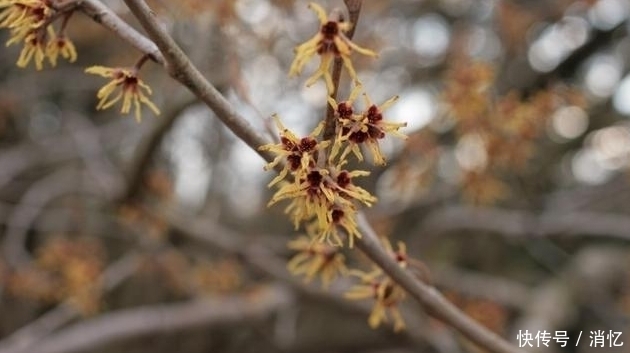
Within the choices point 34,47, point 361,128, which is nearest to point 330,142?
point 361,128

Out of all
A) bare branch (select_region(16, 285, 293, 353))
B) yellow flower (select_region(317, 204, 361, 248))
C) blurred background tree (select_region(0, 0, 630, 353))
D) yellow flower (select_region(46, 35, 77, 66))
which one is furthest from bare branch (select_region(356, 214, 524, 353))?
bare branch (select_region(16, 285, 293, 353))

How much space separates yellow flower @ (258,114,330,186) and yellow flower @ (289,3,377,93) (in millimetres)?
72

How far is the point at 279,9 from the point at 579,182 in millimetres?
2674

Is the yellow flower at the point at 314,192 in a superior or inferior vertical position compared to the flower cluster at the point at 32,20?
inferior

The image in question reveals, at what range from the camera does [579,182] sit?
4980mm

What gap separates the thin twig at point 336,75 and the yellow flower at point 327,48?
0.07 feet

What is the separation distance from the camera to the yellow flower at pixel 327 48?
3.00ft

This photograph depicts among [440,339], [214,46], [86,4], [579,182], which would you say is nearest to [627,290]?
[579,182]

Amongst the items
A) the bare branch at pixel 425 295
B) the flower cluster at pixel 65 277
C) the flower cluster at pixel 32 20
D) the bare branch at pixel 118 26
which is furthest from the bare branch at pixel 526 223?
the flower cluster at pixel 32 20

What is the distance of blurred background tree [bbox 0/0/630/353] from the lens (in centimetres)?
290

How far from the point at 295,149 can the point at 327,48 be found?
0.14 metres

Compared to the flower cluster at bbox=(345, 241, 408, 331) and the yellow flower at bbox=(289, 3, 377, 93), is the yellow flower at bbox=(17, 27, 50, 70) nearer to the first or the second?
the yellow flower at bbox=(289, 3, 377, 93)

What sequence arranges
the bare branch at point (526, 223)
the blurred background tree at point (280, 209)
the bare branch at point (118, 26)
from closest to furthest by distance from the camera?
the bare branch at point (118, 26)
the blurred background tree at point (280, 209)
the bare branch at point (526, 223)

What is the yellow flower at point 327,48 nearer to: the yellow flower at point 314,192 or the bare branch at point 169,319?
the yellow flower at point 314,192
